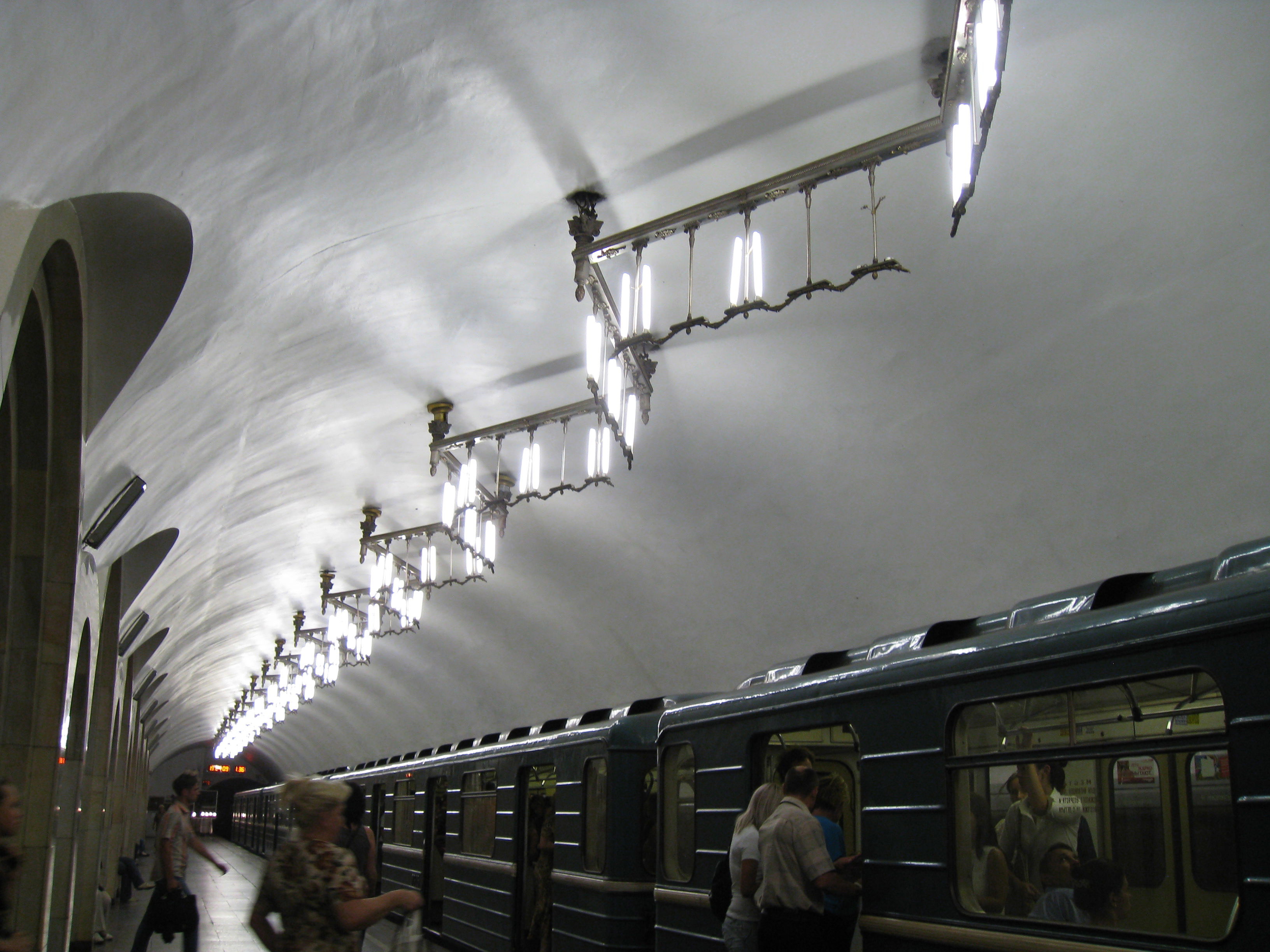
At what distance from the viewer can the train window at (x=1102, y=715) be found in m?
3.71

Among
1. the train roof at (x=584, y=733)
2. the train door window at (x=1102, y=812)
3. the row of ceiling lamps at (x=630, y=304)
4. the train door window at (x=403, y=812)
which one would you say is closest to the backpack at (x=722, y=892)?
the train door window at (x=1102, y=812)

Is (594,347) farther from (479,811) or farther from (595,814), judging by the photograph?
(479,811)

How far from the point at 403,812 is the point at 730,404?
29.9 feet

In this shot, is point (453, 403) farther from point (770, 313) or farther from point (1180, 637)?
point (1180, 637)

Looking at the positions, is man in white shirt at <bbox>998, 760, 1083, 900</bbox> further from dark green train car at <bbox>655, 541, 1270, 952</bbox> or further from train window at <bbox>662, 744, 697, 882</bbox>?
train window at <bbox>662, 744, 697, 882</bbox>

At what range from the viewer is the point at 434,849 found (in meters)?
14.1

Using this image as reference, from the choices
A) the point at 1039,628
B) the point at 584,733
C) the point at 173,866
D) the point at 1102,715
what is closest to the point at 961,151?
the point at 1039,628

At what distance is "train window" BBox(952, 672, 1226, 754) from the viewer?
12.2 ft

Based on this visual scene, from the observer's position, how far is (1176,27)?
5.34m

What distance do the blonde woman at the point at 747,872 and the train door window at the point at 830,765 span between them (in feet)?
1.41

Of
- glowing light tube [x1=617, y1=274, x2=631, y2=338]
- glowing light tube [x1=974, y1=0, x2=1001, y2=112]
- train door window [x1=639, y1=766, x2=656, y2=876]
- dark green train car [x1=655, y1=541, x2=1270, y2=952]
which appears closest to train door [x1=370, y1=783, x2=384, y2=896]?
train door window [x1=639, y1=766, x2=656, y2=876]

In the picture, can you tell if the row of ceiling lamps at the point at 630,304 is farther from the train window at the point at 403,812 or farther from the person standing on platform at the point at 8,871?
the person standing on platform at the point at 8,871

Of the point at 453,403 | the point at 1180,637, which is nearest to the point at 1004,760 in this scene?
the point at 1180,637

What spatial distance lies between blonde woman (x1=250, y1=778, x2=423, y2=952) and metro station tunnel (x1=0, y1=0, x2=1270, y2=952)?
0.02 m
